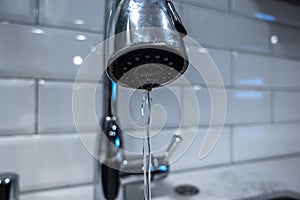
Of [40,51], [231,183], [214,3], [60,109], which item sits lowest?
[231,183]

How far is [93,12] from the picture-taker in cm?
48

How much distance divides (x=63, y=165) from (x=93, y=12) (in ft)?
0.96

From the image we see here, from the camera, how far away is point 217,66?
61 cm

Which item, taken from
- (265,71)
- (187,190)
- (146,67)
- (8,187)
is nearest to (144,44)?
(146,67)

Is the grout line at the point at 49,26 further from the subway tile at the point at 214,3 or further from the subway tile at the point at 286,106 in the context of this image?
the subway tile at the point at 286,106

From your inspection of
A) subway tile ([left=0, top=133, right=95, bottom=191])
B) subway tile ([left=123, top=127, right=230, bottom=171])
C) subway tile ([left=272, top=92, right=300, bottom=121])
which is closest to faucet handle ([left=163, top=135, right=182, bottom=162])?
subway tile ([left=123, top=127, right=230, bottom=171])

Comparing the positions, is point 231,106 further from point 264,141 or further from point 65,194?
point 65,194

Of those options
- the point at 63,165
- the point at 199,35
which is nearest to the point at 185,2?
the point at 199,35

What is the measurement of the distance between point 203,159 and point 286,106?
33 cm

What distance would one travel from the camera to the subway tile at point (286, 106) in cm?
70

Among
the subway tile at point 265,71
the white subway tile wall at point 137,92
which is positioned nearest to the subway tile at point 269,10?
the white subway tile wall at point 137,92

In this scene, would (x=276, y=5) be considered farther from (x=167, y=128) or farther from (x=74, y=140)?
(x=74, y=140)

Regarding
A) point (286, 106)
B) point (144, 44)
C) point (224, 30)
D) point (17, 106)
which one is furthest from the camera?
point (286, 106)

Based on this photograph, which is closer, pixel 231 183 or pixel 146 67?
pixel 146 67
